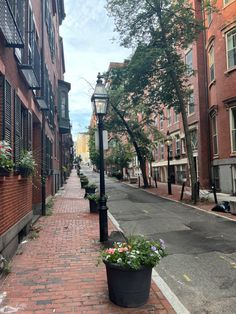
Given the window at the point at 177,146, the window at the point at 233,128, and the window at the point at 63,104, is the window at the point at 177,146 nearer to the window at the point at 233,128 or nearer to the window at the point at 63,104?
the window at the point at 63,104

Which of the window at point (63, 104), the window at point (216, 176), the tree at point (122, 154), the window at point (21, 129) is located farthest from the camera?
the tree at point (122, 154)

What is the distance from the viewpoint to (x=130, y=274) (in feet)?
14.4

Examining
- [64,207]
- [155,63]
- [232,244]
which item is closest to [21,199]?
[232,244]

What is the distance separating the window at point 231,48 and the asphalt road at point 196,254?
9923 mm

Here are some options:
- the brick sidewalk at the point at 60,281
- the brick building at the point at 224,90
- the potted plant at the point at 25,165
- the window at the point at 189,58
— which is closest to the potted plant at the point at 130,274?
the brick sidewalk at the point at 60,281

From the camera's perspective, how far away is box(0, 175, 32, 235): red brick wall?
6.02m

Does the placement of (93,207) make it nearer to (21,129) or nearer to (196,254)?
(21,129)

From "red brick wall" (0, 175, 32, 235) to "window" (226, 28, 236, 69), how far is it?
14892 millimetres

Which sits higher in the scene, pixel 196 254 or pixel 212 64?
pixel 212 64

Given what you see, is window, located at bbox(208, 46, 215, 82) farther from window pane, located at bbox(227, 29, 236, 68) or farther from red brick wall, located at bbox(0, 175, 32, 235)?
red brick wall, located at bbox(0, 175, 32, 235)

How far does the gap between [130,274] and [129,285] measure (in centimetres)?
16

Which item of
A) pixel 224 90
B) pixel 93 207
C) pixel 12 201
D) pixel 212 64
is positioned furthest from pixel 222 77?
pixel 12 201

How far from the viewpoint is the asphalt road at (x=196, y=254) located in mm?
4863

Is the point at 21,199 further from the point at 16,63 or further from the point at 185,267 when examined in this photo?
the point at 185,267
